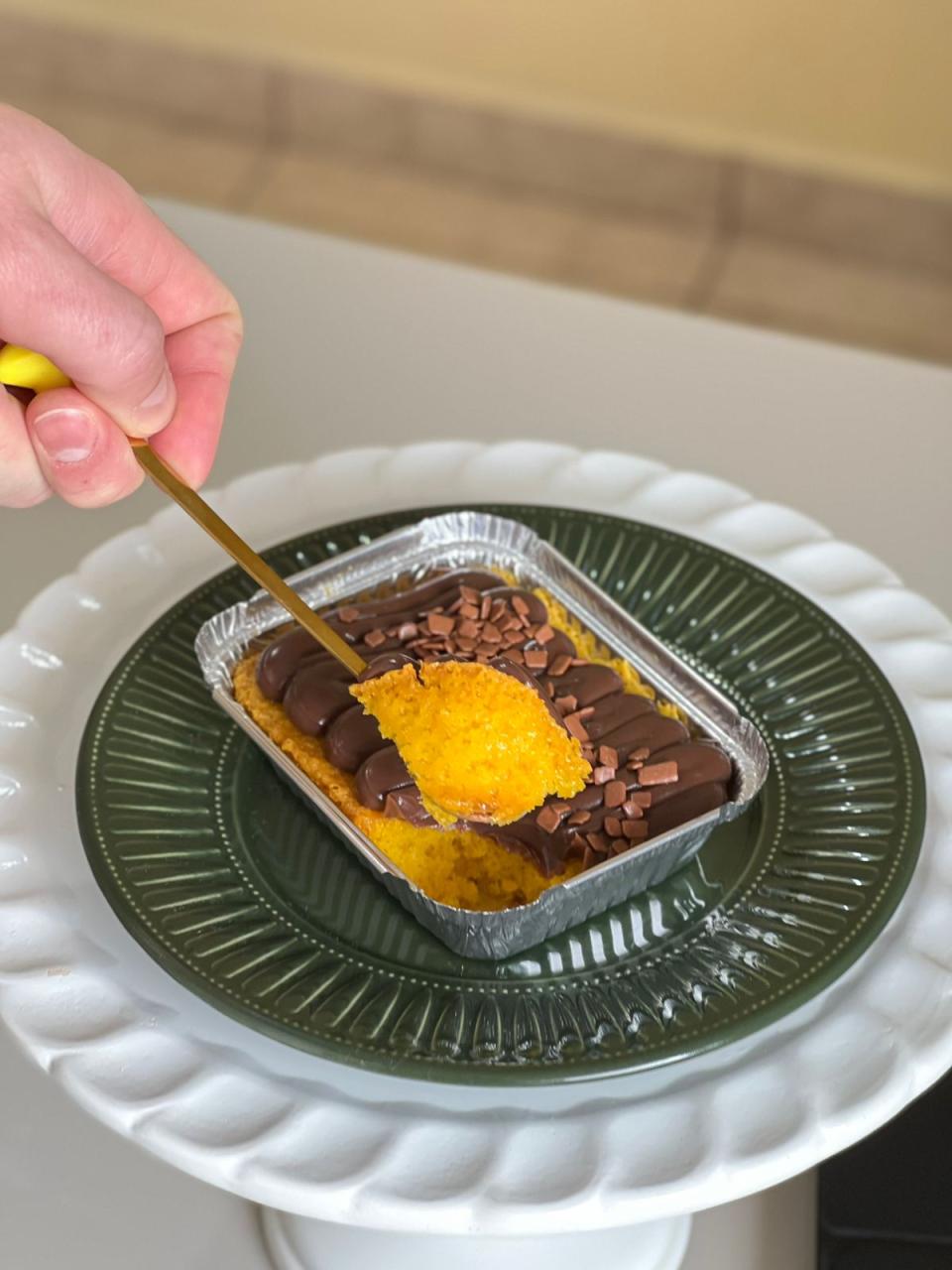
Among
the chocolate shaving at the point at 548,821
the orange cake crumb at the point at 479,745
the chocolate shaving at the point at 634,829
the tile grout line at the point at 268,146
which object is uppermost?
the tile grout line at the point at 268,146

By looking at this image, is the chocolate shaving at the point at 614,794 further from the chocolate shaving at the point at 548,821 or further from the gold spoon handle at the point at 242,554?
the gold spoon handle at the point at 242,554

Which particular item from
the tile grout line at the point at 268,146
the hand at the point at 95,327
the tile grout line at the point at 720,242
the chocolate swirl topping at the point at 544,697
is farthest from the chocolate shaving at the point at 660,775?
the tile grout line at the point at 268,146

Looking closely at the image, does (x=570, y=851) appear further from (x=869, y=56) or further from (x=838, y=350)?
(x=869, y=56)

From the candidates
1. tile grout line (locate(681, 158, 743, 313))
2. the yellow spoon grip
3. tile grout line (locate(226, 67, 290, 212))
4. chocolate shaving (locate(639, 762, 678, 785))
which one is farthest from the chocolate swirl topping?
tile grout line (locate(226, 67, 290, 212))

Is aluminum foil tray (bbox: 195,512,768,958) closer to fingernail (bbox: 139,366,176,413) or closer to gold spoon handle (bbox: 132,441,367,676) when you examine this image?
gold spoon handle (bbox: 132,441,367,676)

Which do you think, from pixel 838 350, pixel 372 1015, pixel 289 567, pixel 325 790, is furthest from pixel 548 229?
pixel 372 1015

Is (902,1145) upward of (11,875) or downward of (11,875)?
downward
